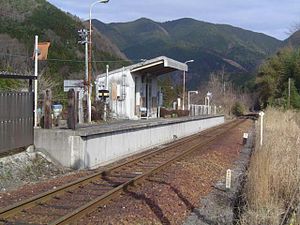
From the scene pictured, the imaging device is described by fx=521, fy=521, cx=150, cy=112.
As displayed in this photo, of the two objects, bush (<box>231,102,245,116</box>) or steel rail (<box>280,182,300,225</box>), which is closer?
steel rail (<box>280,182,300,225</box>)

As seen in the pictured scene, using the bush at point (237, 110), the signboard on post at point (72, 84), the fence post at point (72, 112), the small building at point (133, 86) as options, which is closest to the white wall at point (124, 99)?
the small building at point (133, 86)

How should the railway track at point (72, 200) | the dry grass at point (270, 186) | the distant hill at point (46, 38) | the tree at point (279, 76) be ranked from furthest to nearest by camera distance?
the tree at point (279, 76)
the distant hill at point (46, 38)
the railway track at point (72, 200)
the dry grass at point (270, 186)

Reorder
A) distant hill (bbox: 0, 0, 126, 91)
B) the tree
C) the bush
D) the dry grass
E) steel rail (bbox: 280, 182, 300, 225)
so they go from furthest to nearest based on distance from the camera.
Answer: the bush < the tree < distant hill (bbox: 0, 0, 126, 91) < the dry grass < steel rail (bbox: 280, 182, 300, 225)

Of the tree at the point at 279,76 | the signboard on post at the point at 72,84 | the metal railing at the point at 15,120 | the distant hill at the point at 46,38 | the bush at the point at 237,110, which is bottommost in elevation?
the bush at the point at 237,110

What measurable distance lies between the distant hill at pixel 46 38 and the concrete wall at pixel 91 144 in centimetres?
4172

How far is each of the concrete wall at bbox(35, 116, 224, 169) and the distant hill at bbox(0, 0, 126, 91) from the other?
137ft

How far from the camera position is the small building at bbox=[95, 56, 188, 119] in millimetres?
40094

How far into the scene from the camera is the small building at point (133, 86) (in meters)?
40.1

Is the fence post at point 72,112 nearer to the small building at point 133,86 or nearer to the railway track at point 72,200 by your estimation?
the railway track at point 72,200

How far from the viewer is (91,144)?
17281 millimetres

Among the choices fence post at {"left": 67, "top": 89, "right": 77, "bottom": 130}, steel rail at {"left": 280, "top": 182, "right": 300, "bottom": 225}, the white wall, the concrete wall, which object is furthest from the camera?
the white wall

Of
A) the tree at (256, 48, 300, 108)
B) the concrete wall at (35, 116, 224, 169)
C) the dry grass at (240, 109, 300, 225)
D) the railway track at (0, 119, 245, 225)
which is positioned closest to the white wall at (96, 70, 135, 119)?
the concrete wall at (35, 116, 224, 169)

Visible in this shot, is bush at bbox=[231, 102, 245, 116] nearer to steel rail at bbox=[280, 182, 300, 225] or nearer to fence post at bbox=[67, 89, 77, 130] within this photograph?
fence post at bbox=[67, 89, 77, 130]

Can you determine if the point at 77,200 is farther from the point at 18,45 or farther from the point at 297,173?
the point at 18,45
